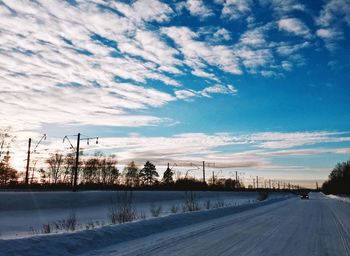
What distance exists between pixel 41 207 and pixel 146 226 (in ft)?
50.9

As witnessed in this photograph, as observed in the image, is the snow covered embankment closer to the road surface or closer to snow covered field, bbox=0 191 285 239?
the road surface

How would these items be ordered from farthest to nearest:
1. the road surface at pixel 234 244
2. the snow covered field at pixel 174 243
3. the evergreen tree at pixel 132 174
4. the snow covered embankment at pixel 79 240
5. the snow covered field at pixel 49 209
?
1. the evergreen tree at pixel 132 174
2. the snow covered field at pixel 49 209
3. the road surface at pixel 234 244
4. the snow covered field at pixel 174 243
5. the snow covered embankment at pixel 79 240

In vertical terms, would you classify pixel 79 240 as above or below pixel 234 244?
above

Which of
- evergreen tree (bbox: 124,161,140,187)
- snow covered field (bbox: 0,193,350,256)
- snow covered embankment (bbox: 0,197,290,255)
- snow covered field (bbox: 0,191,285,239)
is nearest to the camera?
snow covered embankment (bbox: 0,197,290,255)

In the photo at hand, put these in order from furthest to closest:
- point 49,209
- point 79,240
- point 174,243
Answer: point 49,209
point 174,243
point 79,240

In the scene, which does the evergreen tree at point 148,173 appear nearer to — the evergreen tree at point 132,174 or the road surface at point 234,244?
the evergreen tree at point 132,174

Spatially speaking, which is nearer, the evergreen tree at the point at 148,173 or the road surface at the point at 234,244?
the road surface at the point at 234,244

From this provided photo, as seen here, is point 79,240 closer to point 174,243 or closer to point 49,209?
point 174,243

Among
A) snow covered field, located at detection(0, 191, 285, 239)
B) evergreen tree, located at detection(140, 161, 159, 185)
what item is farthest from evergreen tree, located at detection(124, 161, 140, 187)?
snow covered field, located at detection(0, 191, 285, 239)

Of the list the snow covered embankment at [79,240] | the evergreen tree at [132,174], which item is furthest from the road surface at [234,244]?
the evergreen tree at [132,174]

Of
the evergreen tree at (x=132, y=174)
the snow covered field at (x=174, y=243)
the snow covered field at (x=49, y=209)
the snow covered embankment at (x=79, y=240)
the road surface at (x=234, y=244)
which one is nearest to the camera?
the snow covered embankment at (x=79, y=240)

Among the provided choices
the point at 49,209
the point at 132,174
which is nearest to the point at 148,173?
the point at 132,174

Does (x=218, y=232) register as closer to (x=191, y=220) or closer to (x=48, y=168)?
(x=191, y=220)

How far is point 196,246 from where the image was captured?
1091 cm
